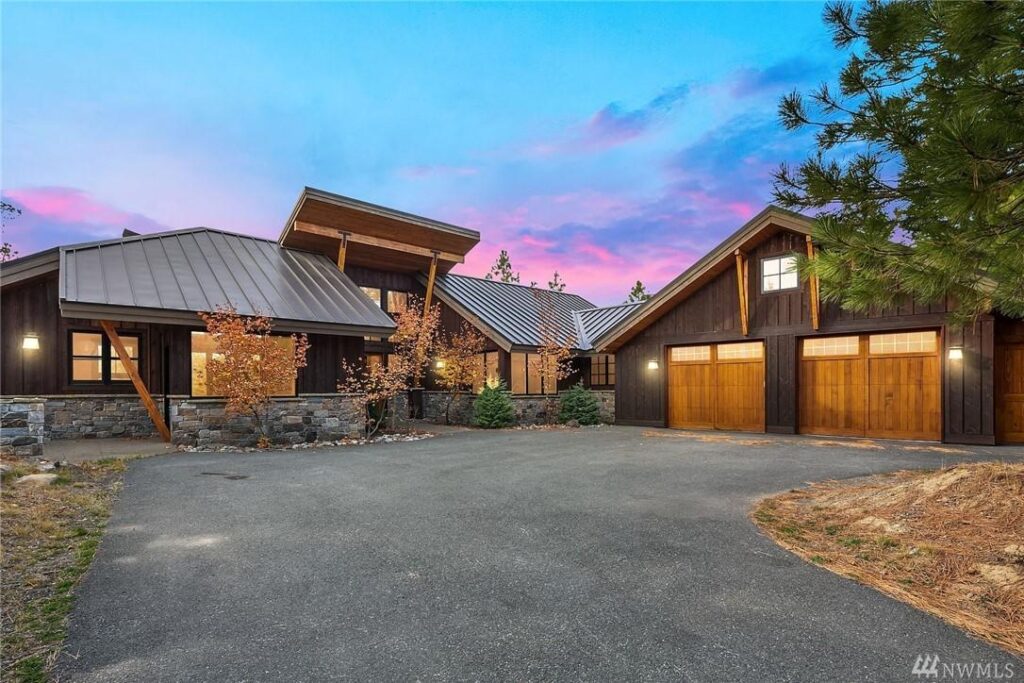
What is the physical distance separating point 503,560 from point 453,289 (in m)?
15.7

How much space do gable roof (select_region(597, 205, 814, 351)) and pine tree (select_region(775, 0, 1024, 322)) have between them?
7.55 metres

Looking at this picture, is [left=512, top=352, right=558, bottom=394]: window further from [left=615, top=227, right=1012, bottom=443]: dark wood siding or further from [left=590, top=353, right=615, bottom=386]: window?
[left=615, top=227, right=1012, bottom=443]: dark wood siding

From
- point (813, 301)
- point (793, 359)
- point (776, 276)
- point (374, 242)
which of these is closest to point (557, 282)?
point (374, 242)

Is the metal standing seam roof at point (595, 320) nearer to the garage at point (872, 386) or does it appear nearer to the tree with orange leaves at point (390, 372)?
the tree with orange leaves at point (390, 372)

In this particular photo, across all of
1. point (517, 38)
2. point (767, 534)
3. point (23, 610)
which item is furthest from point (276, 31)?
point (767, 534)

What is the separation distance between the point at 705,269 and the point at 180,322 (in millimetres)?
13194

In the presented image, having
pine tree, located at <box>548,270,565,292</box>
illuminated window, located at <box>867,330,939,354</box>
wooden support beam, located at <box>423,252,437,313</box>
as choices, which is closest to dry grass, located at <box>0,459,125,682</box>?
wooden support beam, located at <box>423,252,437,313</box>

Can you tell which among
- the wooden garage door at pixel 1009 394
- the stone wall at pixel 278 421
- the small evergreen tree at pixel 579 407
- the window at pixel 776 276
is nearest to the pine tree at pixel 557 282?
the small evergreen tree at pixel 579 407

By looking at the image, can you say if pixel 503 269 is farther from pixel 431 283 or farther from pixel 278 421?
pixel 278 421

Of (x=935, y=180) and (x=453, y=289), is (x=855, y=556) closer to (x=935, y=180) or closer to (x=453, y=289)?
(x=935, y=180)

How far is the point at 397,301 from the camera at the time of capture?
63.0 feet

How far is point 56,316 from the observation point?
12.2 metres

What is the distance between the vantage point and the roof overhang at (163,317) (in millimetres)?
9516

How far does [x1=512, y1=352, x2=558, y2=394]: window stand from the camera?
17.0 meters
